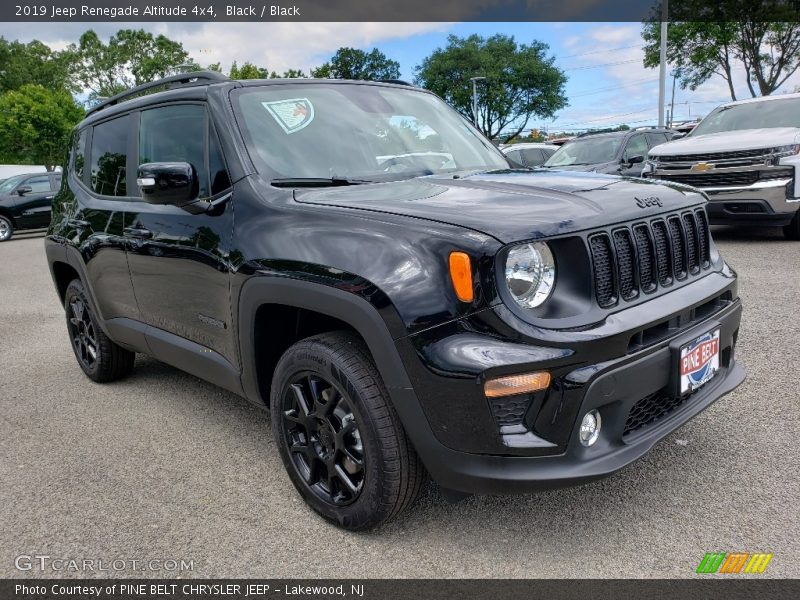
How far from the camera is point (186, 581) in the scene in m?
2.36

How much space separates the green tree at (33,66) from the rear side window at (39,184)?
52.7m

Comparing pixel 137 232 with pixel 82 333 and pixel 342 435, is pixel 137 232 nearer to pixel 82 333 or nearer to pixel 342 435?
pixel 82 333

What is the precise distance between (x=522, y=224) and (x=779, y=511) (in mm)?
1537

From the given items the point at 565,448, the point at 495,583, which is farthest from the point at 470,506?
the point at 565,448

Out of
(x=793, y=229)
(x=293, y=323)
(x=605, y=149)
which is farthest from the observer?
(x=605, y=149)

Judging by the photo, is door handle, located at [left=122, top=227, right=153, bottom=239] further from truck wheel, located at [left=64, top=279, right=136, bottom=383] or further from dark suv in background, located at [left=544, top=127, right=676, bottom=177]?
dark suv in background, located at [left=544, top=127, right=676, bottom=177]

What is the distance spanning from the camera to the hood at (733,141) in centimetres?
788

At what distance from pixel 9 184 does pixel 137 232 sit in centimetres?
1627

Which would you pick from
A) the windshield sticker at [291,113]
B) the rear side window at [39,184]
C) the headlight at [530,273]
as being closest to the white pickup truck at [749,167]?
the windshield sticker at [291,113]

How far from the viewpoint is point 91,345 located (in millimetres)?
4605

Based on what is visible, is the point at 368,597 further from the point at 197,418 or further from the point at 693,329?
the point at 197,418

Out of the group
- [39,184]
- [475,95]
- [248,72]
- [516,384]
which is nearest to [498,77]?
[475,95]

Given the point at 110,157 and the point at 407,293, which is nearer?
the point at 407,293

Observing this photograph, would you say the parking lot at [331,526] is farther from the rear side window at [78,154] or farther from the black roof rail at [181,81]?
the black roof rail at [181,81]
